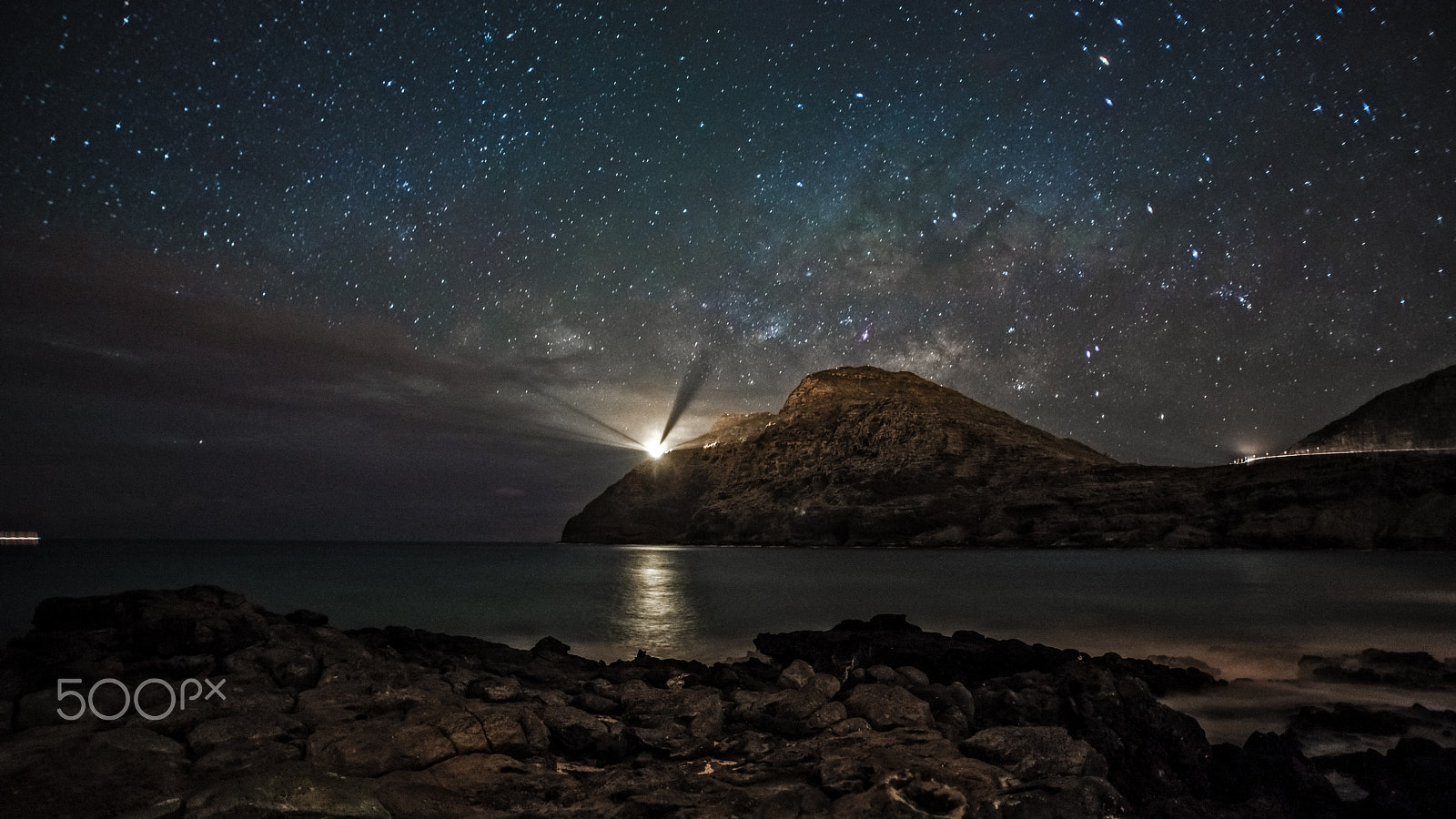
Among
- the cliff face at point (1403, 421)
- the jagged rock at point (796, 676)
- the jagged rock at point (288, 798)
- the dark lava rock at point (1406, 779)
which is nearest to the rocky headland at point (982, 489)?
the cliff face at point (1403, 421)

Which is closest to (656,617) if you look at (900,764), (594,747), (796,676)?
(796,676)

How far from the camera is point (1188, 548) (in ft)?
296

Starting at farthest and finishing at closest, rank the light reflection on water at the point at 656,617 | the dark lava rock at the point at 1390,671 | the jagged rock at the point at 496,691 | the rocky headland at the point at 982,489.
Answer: the rocky headland at the point at 982,489, the light reflection on water at the point at 656,617, the dark lava rock at the point at 1390,671, the jagged rock at the point at 496,691

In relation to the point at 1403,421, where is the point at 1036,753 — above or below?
below

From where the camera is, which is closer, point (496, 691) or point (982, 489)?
point (496, 691)

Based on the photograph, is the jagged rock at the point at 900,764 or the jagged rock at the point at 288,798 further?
the jagged rock at the point at 900,764

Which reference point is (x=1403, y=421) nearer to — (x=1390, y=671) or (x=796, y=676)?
(x=1390, y=671)

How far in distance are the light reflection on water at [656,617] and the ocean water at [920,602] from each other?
15 cm

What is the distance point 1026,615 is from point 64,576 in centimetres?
7057

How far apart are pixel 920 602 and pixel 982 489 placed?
90666 millimetres

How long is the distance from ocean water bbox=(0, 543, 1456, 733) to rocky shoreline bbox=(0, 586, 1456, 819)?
5.76 metres

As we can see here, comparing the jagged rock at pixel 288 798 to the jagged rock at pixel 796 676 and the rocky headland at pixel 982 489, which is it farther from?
the rocky headland at pixel 982 489

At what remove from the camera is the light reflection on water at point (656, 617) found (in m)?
23.2

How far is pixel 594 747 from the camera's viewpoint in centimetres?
748
